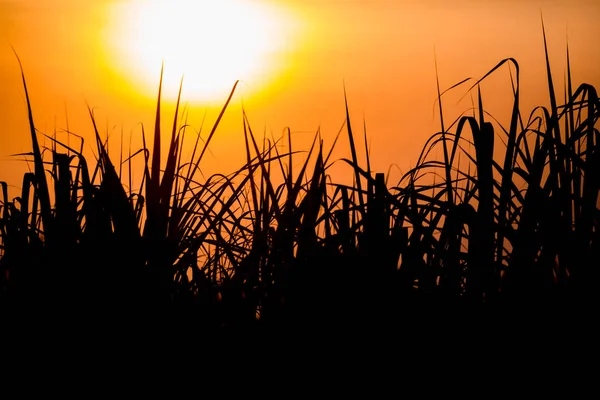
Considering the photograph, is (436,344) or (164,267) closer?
(436,344)

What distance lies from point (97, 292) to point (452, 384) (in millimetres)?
695

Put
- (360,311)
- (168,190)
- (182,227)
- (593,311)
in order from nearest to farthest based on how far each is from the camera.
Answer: (593,311) → (360,311) → (168,190) → (182,227)

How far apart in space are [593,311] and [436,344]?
282mm

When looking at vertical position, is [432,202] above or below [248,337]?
above

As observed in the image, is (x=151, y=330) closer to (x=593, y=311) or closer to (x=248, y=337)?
(x=248, y=337)

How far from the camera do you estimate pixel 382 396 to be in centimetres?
129

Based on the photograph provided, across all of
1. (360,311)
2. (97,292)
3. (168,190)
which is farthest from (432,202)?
(97,292)

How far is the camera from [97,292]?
139 centimetres

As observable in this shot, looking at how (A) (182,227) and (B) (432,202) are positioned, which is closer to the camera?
(B) (432,202)

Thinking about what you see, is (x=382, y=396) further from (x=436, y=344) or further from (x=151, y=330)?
(x=151, y=330)

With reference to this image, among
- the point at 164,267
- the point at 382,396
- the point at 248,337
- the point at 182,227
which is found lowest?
the point at 382,396

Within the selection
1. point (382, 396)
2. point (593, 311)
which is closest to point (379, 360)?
point (382, 396)

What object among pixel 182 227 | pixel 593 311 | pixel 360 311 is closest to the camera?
pixel 593 311

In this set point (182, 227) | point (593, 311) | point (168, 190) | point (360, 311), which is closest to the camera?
point (593, 311)
